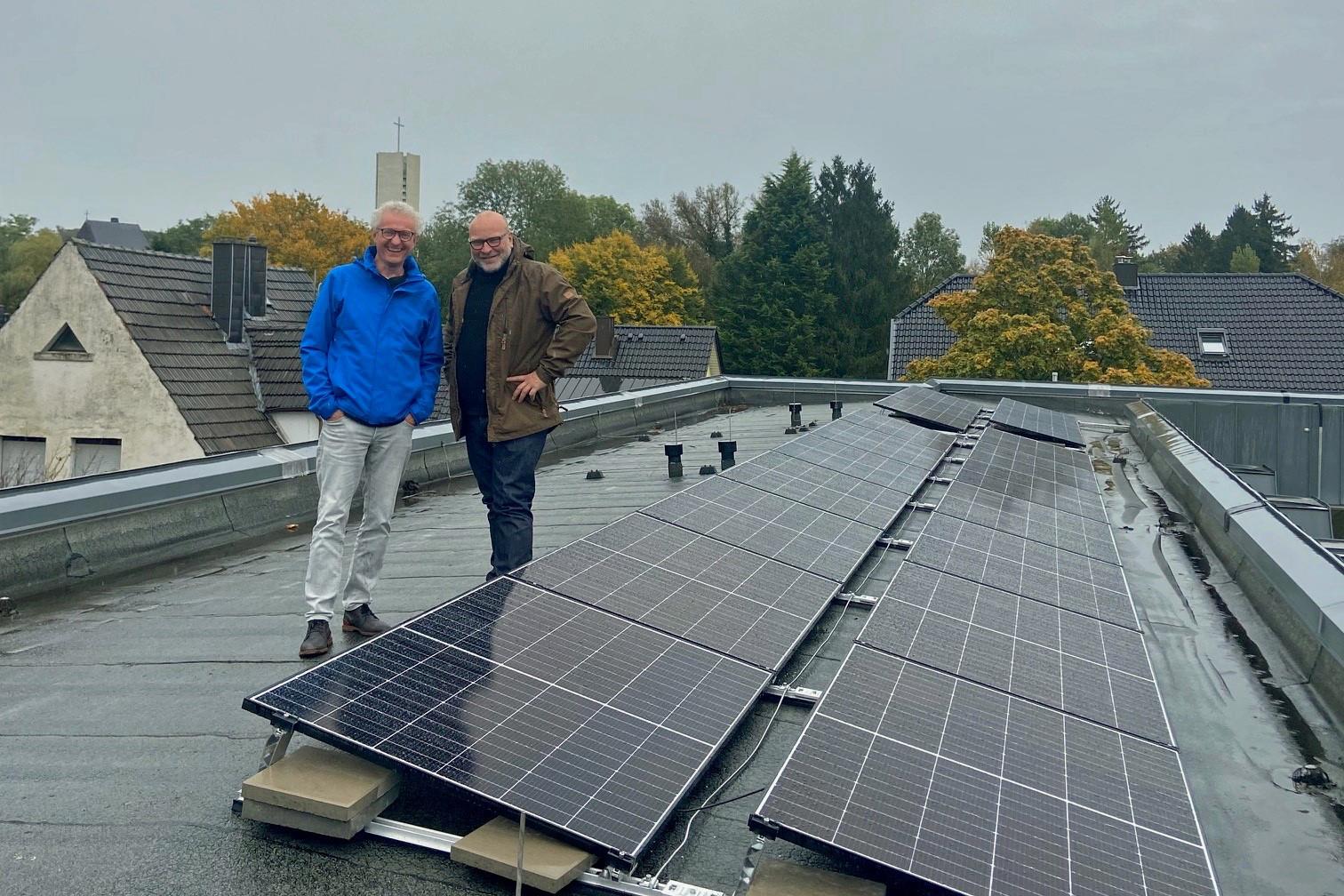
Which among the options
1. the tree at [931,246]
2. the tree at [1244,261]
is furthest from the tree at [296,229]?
the tree at [1244,261]

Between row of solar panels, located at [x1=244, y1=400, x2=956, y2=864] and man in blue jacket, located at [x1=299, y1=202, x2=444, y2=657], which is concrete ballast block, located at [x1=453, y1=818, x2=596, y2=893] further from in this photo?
man in blue jacket, located at [x1=299, y1=202, x2=444, y2=657]

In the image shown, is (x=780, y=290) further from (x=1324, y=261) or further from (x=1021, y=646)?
(x=1021, y=646)

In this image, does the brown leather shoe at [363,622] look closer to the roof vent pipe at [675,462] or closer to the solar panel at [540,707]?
the solar panel at [540,707]

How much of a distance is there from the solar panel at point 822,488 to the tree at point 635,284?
63.7 m

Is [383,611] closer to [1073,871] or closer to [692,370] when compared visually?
[1073,871]

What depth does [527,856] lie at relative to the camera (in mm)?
2750

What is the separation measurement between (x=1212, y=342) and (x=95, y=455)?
3396 cm

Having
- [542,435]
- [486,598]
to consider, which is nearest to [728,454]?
[542,435]

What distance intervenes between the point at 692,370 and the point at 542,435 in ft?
132

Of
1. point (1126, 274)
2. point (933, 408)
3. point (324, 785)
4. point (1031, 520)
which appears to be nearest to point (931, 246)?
point (1126, 274)

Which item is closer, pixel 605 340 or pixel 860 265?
pixel 605 340

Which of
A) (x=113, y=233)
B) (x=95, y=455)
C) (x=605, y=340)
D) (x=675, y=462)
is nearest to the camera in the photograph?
(x=675, y=462)

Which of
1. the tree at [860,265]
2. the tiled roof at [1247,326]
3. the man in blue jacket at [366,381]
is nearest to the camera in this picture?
the man in blue jacket at [366,381]

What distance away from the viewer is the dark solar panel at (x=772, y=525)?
5328 millimetres
